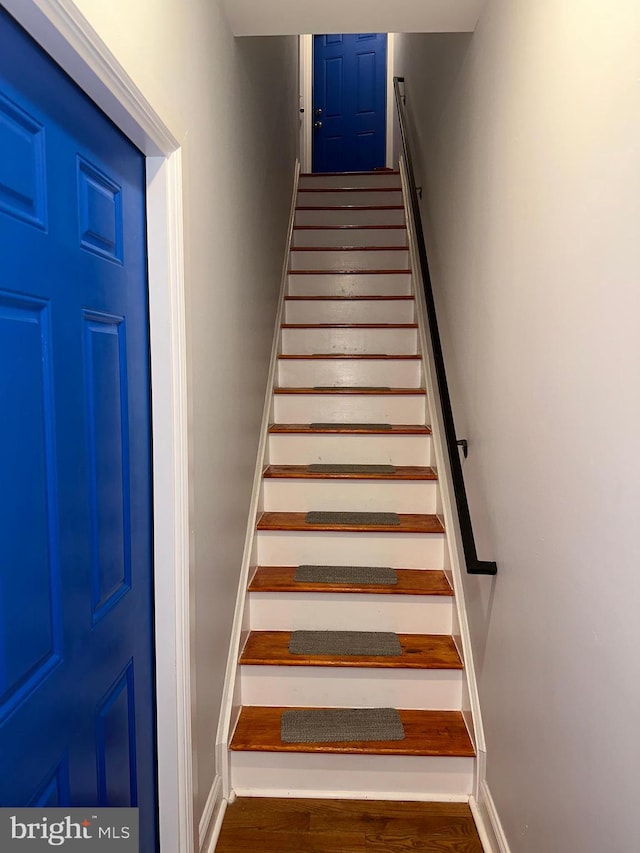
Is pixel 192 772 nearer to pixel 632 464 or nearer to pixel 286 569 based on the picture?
pixel 286 569

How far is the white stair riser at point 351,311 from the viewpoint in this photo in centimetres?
342

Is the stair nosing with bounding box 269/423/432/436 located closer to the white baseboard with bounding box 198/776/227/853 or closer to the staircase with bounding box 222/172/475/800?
the staircase with bounding box 222/172/475/800

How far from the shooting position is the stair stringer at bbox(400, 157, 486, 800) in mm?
1841

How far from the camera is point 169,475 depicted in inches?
52.9

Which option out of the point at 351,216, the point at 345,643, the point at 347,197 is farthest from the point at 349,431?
the point at 347,197

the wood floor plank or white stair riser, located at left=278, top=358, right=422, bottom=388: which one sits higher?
white stair riser, located at left=278, top=358, right=422, bottom=388

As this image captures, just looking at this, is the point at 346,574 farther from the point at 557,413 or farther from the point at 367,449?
the point at 557,413


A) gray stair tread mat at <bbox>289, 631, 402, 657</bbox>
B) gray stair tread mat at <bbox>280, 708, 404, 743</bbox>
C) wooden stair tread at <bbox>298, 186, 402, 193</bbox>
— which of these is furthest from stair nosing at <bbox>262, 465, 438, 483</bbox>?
wooden stair tread at <bbox>298, 186, 402, 193</bbox>

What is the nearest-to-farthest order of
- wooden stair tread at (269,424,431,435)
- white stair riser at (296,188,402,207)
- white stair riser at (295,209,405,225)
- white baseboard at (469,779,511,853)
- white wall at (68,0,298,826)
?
white wall at (68,0,298,826) → white baseboard at (469,779,511,853) → wooden stair tread at (269,424,431,435) → white stair riser at (295,209,405,225) → white stair riser at (296,188,402,207)

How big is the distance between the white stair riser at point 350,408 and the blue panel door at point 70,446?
1.66 metres

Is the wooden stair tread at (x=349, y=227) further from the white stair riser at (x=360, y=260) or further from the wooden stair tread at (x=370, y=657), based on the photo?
the wooden stair tread at (x=370, y=657)

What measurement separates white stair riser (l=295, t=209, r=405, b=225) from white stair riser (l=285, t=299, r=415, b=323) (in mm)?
1044

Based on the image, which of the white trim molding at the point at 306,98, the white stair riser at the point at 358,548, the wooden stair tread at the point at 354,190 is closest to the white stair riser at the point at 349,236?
the wooden stair tread at the point at 354,190

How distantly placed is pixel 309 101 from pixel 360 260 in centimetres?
287
